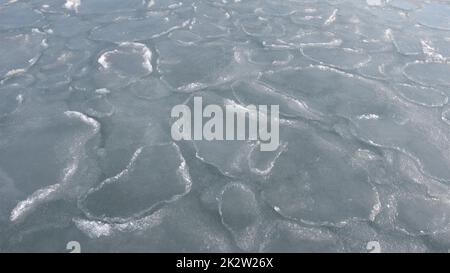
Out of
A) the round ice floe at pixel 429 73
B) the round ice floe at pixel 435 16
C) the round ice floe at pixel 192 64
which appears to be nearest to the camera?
the round ice floe at pixel 192 64

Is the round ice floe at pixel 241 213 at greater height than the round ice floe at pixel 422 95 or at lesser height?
lesser

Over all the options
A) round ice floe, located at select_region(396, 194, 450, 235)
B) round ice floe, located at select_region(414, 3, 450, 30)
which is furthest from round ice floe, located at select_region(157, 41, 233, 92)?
round ice floe, located at select_region(414, 3, 450, 30)

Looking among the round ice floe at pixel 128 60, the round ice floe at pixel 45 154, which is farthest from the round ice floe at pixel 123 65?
the round ice floe at pixel 45 154

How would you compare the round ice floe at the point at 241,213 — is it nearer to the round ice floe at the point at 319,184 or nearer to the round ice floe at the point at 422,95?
the round ice floe at the point at 319,184

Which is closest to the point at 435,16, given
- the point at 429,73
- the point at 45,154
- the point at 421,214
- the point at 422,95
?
the point at 429,73

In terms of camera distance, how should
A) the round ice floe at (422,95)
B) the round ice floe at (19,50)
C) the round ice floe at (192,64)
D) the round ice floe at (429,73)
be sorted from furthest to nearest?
the round ice floe at (19,50) → the round ice floe at (429,73) → the round ice floe at (192,64) → the round ice floe at (422,95)

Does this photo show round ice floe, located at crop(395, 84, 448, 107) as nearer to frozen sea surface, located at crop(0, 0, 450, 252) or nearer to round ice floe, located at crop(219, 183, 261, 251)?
frozen sea surface, located at crop(0, 0, 450, 252)

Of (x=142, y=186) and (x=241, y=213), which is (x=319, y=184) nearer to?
(x=241, y=213)
